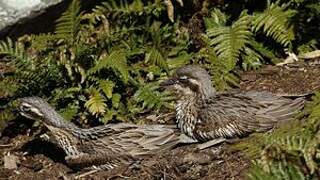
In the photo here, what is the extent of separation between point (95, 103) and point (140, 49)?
1.09 m

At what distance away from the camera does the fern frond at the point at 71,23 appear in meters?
10.8

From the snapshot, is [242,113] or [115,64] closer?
[242,113]

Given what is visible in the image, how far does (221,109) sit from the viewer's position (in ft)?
30.8

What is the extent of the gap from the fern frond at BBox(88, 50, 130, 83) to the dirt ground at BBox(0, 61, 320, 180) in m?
1.03

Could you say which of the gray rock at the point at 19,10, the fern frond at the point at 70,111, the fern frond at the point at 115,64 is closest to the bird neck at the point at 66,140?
the fern frond at the point at 70,111

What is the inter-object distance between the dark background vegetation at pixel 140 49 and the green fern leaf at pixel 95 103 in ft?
0.04

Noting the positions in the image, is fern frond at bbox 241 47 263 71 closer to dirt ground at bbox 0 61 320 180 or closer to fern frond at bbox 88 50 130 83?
dirt ground at bbox 0 61 320 180

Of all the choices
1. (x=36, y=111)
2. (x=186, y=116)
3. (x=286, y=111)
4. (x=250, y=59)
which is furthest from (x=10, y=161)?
(x=286, y=111)

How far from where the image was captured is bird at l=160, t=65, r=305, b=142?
30.1 feet

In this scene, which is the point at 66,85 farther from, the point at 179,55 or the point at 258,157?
the point at 258,157

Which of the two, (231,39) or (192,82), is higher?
(231,39)

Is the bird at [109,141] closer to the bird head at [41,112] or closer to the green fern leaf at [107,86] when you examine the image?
the bird head at [41,112]

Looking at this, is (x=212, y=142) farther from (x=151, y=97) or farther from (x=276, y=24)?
(x=276, y=24)

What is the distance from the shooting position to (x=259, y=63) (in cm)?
1091
